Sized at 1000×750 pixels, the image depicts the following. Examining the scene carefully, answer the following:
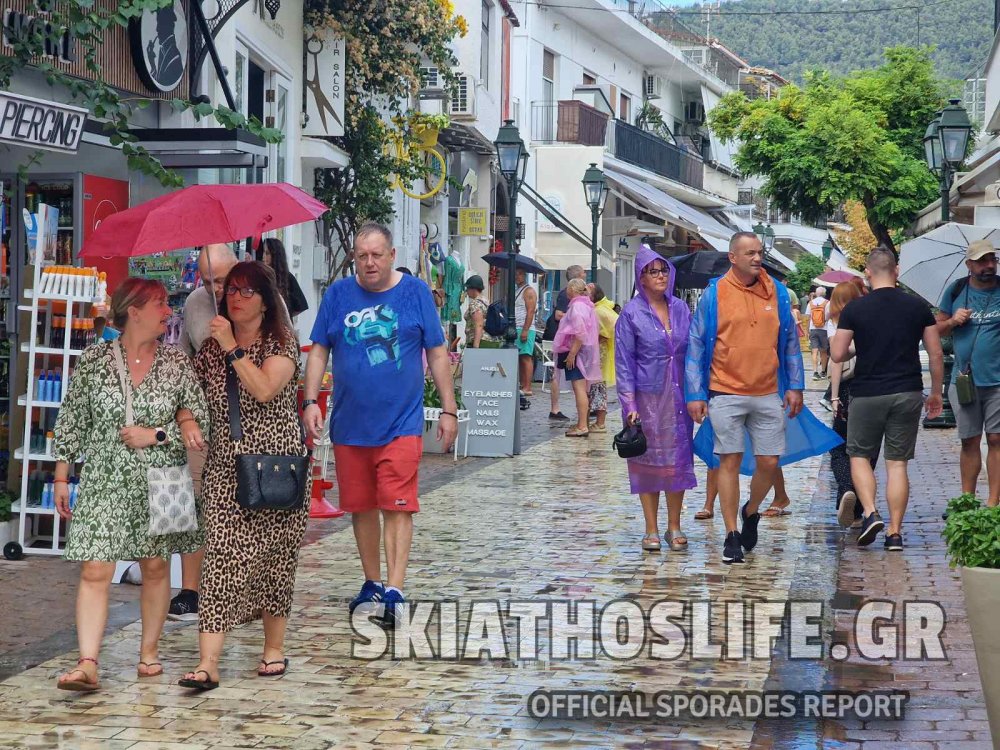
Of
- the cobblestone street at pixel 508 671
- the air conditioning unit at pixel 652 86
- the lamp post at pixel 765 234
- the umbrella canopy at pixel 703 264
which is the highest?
the air conditioning unit at pixel 652 86

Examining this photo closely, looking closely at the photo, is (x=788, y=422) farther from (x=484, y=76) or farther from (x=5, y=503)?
(x=484, y=76)

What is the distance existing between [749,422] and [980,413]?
6.43 feet

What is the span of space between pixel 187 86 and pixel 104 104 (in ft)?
9.14

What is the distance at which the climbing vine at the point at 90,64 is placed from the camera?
8.56 metres

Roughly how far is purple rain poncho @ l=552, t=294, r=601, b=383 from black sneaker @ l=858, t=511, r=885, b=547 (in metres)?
7.89

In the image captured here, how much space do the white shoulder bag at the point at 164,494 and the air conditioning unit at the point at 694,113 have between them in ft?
142

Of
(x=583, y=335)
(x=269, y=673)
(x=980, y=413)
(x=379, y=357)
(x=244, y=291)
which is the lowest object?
(x=269, y=673)

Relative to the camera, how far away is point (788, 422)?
9727 mm

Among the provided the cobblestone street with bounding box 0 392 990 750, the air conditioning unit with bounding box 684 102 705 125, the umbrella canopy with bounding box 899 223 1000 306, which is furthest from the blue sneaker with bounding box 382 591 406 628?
the air conditioning unit with bounding box 684 102 705 125

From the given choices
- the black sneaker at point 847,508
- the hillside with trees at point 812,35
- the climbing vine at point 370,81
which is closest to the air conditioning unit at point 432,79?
the climbing vine at point 370,81

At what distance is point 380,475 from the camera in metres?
7.16

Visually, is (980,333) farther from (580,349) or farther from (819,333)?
(819,333)

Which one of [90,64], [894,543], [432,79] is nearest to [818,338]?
[432,79]

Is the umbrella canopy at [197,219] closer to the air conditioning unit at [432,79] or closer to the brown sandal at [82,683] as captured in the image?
the brown sandal at [82,683]
